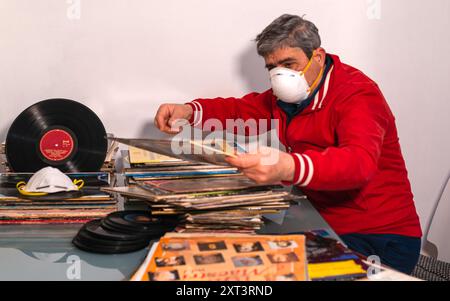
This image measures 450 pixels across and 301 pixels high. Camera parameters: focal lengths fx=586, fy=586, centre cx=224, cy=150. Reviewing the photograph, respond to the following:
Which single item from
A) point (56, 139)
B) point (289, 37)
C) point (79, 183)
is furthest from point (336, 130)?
point (56, 139)

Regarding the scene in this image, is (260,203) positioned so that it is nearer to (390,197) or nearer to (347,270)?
(347,270)

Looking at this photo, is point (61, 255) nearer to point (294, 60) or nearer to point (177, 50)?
point (294, 60)

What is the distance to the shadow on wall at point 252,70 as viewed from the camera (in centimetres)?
207

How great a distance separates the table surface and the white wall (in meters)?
0.75

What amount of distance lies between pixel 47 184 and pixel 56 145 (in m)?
0.29

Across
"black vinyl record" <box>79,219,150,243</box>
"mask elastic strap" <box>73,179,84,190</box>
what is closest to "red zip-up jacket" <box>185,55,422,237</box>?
"black vinyl record" <box>79,219,150,243</box>

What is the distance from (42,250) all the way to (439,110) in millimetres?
1554

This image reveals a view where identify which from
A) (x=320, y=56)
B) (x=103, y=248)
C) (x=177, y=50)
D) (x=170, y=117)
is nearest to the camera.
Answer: (x=103, y=248)

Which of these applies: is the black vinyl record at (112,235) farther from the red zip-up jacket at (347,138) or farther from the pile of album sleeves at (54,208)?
the red zip-up jacket at (347,138)

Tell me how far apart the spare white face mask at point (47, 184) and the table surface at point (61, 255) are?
10 cm

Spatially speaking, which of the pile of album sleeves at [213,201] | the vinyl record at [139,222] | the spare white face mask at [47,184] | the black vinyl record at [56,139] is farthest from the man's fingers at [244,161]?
the black vinyl record at [56,139]

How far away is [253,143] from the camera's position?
2094 millimetres

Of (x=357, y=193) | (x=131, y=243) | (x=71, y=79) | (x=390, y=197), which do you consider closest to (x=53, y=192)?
(x=131, y=243)

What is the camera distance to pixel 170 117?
1848 millimetres
